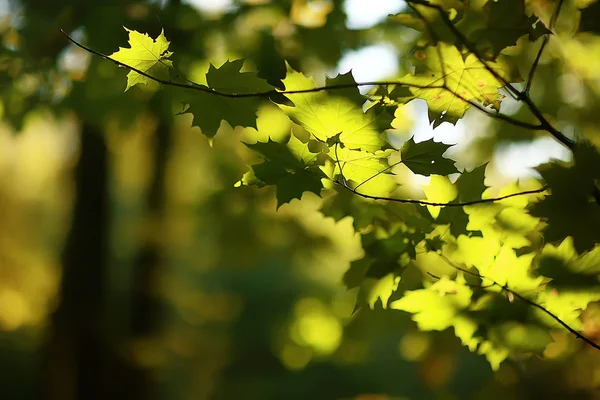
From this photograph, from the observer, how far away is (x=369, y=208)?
3.25 ft

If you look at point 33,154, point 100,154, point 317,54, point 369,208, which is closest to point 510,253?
point 369,208

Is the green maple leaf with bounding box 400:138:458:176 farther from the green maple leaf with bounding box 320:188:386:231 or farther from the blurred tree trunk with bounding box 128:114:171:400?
the blurred tree trunk with bounding box 128:114:171:400

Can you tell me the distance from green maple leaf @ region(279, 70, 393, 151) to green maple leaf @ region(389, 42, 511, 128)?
0.26 feet

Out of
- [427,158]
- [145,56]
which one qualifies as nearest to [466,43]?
[427,158]

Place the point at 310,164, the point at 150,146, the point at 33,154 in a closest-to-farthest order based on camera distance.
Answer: the point at 310,164, the point at 150,146, the point at 33,154

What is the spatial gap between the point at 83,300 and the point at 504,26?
3.11m

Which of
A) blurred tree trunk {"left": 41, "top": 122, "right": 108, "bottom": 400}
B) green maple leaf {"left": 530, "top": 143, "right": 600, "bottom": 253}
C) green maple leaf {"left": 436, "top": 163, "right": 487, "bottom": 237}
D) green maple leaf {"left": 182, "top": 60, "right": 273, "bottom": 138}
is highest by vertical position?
blurred tree trunk {"left": 41, "top": 122, "right": 108, "bottom": 400}

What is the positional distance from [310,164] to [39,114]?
131 centimetres

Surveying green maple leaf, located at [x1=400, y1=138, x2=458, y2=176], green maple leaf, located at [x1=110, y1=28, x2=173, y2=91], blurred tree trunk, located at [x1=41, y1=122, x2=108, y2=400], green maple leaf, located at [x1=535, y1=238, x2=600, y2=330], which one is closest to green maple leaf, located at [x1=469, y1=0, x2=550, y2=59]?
green maple leaf, located at [x1=400, y1=138, x2=458, y2=176]

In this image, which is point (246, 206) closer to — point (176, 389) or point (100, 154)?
point (100, 154)

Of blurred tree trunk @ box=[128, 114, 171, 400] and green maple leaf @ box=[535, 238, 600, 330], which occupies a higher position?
blurred tree trunk @ box=[128, 114, 171, 400]

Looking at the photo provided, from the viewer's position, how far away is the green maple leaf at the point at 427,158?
76 cm

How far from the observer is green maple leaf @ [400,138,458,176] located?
758 millimetres

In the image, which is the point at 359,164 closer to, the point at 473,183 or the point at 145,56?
the point at 473,183
